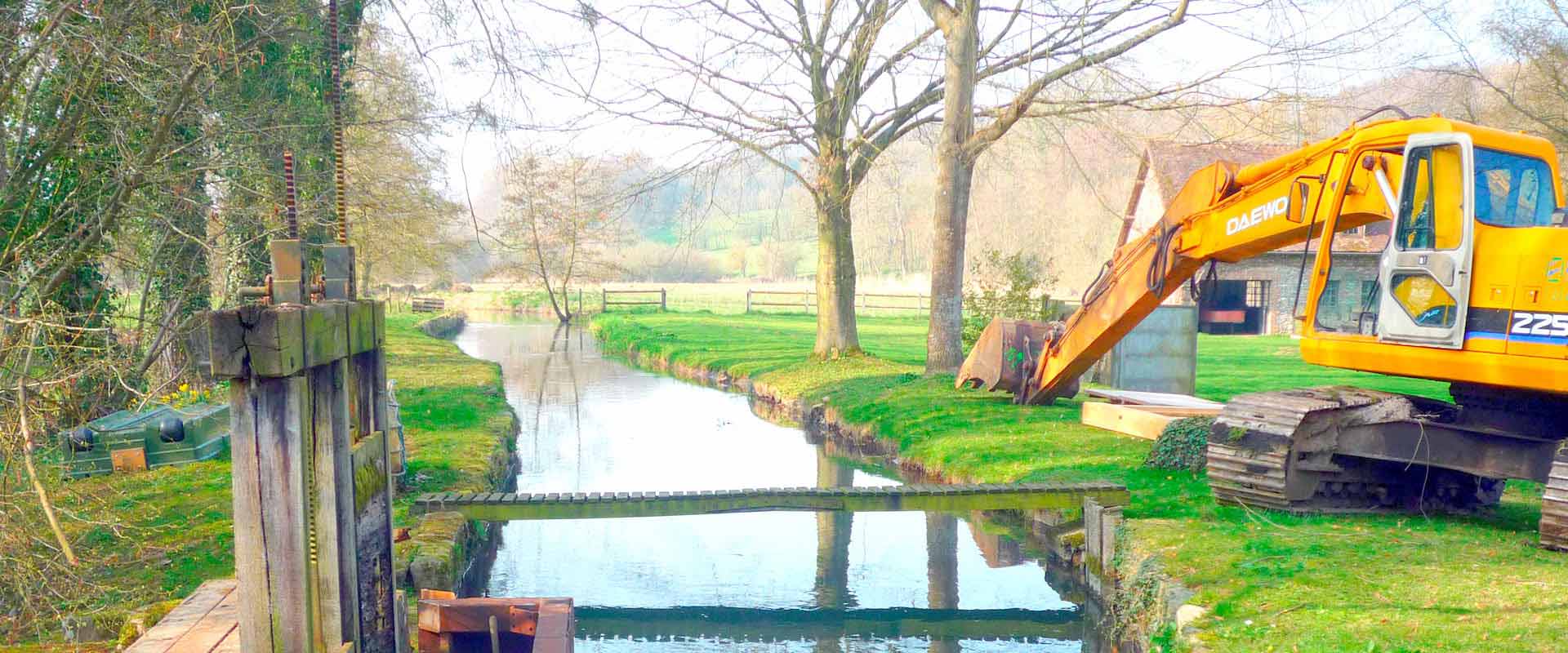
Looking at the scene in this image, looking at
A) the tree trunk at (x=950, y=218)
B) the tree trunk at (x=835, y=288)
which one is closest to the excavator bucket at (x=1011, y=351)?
the tree trunk at (x=950, y=218)

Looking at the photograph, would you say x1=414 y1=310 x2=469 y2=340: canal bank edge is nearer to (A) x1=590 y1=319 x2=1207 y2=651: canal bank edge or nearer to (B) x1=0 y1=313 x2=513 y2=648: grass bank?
(A) x1=590 y1=319 x2=1207 y2=651: canal bank edge

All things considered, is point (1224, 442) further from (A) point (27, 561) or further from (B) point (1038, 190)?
(B) point (1038, 190)

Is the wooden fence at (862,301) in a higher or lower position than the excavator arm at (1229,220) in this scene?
lower

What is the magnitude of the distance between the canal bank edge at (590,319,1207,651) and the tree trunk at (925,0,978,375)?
261cm

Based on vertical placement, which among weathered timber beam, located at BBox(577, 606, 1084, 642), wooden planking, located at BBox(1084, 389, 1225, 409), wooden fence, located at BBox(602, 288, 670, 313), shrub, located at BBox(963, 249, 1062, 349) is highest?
shrub, located at BBox(963, 249, 1062, 349)

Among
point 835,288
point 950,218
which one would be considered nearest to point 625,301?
point 835,288

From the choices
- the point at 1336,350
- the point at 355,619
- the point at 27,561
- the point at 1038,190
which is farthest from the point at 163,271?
the point at 1038,190

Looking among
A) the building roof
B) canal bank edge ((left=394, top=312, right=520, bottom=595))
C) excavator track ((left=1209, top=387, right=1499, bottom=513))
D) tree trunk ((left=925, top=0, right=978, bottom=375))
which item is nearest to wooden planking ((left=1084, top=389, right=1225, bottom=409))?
excavator track ((left=1209, top=387, right=1499, bottom=513))

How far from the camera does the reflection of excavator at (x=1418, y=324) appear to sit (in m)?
7.28

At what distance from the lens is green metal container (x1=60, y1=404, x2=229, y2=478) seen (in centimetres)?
1011

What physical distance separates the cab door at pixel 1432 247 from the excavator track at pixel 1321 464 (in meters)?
0.67

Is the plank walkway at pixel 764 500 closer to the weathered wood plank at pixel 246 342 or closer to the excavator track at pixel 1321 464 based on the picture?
the excavator track at pixel 1321 464

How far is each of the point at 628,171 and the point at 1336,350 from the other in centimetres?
1501

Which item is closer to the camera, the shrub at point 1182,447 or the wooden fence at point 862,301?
the shrub at point 1182,447
